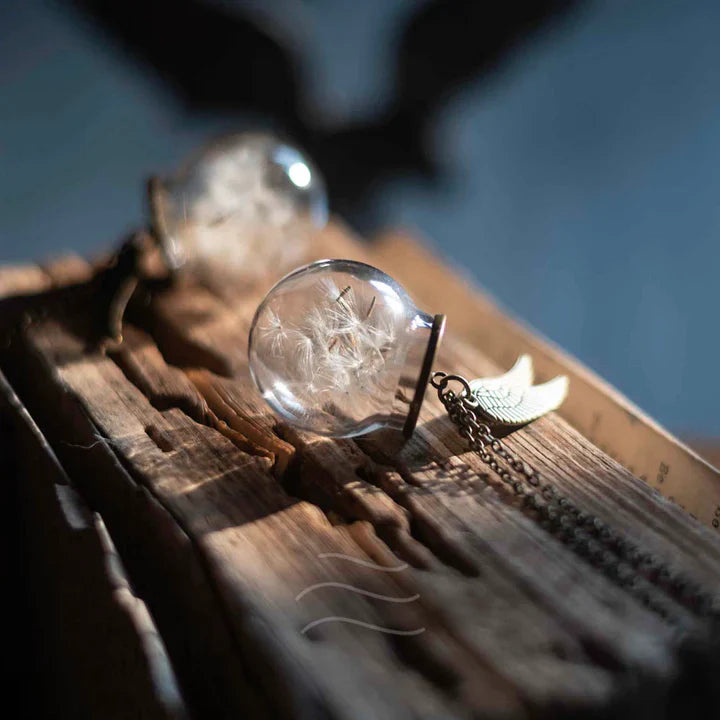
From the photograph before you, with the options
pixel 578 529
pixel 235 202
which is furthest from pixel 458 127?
pixel 578 529

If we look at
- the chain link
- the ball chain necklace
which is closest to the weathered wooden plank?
the ball chain necklace

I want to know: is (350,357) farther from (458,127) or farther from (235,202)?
(458,127)

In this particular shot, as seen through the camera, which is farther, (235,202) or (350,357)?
(235,202)

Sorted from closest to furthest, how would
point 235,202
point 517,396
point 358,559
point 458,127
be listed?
point 358,559
point 517,396
point 235,202
point 458,127

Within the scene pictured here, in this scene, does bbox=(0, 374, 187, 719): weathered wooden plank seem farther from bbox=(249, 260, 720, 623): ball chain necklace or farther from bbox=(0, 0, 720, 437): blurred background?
bbox=(0, 0, 720, 437): blurred background

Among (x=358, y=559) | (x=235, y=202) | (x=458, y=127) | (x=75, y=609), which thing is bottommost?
(x=75, y=609)

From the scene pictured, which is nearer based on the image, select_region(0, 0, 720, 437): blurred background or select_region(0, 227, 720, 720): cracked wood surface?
select_region(0, 227, 720, 720): cracked wood surface
